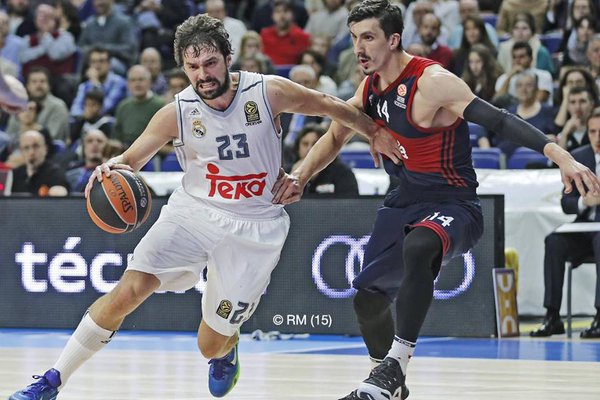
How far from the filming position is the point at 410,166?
231 inches

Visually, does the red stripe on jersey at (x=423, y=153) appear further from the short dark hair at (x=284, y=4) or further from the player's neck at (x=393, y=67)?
the short dark hair at (x=284, y=4)

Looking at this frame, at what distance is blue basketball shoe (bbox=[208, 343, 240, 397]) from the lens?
20.3 ft

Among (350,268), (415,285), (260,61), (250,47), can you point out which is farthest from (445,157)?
(250,47)

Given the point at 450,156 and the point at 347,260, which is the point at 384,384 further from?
the point at 347,260

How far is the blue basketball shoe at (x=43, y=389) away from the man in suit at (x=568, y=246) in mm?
5017

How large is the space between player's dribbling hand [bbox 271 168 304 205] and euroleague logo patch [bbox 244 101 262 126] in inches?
12.3

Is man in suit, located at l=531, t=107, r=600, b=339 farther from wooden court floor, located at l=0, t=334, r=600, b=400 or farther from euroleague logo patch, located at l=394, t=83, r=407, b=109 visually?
euroleague logo patch, located at l=394, t=83, r=407, b=109

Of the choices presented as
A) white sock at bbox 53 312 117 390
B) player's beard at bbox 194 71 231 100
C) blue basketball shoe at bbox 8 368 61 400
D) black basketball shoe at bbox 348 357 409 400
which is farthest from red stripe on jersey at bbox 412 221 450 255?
blue basketball shoe at bbox 8 368 61 400

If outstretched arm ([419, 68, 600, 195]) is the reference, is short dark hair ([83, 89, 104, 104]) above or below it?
below

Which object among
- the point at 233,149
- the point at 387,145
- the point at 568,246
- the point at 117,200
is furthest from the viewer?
the point at 568,246

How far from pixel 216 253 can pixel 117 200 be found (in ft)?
1.84

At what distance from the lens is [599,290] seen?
367 inches

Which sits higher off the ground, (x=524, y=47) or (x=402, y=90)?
(x=402, y=90)

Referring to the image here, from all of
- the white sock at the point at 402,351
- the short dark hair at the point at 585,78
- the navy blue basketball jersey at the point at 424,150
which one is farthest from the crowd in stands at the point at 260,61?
the white sock at the point at 402,351
